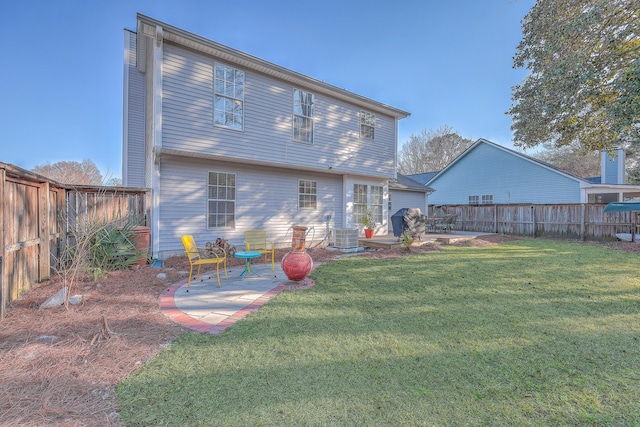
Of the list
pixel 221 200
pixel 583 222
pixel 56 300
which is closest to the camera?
pixel 56 300

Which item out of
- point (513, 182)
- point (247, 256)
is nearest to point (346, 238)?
point (247, 256)

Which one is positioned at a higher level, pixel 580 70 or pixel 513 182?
pixel 580 70

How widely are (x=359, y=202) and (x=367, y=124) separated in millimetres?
3157

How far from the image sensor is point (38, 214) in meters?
5.22

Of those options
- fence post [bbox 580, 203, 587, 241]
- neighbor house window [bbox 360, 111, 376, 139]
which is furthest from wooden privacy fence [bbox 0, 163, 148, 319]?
fence post [bbox 580, 203, 587, 241]

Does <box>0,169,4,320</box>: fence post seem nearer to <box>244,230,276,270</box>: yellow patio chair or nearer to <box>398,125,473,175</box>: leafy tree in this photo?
<box>244,230,276,270</box>: yellow patio chair

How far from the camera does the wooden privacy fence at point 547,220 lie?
491 inches

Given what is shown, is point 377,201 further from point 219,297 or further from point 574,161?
point 574,161

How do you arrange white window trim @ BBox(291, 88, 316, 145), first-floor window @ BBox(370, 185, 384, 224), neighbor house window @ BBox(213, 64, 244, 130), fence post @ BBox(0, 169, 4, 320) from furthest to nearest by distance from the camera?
first-floor window @ BBox(370, 185, 384, 224)
white window trim @ BBox(291, 88, 316, 145)
neighbor house window @ BBox(213, 64, 244, 130)
fence post @ BBox(0, 169, 4, 320)

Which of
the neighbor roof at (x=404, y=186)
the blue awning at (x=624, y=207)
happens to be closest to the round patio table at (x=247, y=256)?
the neighbor roof at (x=404, y=186)

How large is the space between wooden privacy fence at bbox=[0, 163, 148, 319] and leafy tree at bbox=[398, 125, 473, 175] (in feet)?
94.8

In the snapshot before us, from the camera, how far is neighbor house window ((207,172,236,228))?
838cm

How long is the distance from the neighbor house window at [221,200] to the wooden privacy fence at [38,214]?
66.3 inches

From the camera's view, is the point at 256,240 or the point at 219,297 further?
the point at 256,240
